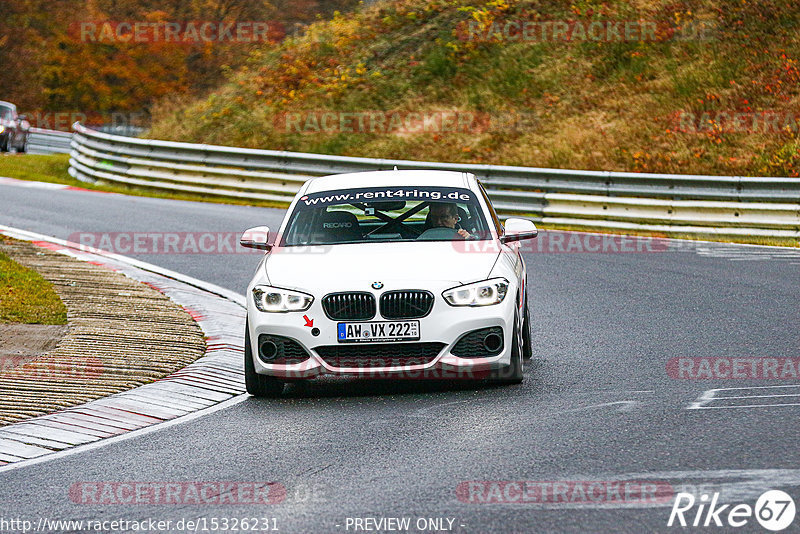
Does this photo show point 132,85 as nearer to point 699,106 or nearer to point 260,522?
point 699,106

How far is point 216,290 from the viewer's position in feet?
45.0

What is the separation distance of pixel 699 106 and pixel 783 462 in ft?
74.7

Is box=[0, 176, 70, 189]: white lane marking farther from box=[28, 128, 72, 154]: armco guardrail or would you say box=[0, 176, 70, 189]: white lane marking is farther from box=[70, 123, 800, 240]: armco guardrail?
box=[28, 128, 72, 154]: armco guardrail

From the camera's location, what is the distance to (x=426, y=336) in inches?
324

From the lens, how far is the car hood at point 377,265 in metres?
8.33

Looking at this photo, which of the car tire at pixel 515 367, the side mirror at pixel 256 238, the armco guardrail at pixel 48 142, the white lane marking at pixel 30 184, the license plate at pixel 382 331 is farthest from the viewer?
the armco guardrail at pixel 48 142

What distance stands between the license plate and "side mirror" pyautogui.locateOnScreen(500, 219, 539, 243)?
1.48 metres

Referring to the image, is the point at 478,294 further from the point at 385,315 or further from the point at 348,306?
the point at 348,306

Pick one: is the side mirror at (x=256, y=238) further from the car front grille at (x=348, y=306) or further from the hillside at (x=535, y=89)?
the hillside at (x=535, y=89)

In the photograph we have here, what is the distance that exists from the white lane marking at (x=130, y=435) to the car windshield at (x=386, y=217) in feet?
4.97

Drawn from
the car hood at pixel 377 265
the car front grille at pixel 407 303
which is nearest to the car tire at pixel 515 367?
the car hood at pixel 377 265

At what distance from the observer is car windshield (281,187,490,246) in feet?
30.8

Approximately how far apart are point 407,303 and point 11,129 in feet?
99.9

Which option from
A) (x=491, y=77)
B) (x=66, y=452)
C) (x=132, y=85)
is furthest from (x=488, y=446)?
(x=132, y=85)
